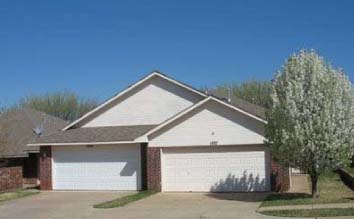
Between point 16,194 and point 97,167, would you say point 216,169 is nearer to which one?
point 97,167

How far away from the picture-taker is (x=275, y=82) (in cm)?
2188

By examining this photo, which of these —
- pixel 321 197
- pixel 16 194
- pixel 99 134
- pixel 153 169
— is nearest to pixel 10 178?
pixel 16 194

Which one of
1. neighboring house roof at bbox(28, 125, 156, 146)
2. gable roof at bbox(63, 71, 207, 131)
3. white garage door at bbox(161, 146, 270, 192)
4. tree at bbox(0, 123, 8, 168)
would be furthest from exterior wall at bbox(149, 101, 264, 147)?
tree at bbox(0, 123, 8, 168)

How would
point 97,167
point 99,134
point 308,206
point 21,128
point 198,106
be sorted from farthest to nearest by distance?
point 21,128
point 99,134
point 97,167
point 198,106
point 308,206

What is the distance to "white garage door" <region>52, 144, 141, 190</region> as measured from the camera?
2888 cm

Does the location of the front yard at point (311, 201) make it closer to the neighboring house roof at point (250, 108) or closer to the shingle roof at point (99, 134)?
the neighboring house roof at point (250, 108)

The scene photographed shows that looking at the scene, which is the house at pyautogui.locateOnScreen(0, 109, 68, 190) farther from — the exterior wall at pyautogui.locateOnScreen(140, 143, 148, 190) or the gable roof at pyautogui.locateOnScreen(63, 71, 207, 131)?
the exterior wall at pyautogui.locateOnScreen(140, 143, 148, 190)

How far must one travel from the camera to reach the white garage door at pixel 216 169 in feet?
85.6

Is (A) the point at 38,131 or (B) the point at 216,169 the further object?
(A) the point at 38,131

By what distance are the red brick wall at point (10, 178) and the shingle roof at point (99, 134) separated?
7.74 feet

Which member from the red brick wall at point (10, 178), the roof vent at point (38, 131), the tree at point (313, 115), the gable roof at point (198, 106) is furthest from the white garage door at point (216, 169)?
the roof vent at point (38, 131)

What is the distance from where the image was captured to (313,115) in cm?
2081

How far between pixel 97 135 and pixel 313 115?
12.7 m

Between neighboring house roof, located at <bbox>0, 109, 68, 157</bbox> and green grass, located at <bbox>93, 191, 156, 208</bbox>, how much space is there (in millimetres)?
9685
